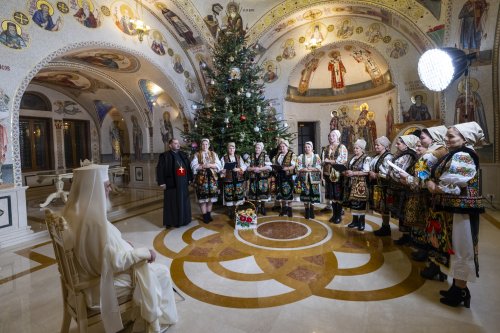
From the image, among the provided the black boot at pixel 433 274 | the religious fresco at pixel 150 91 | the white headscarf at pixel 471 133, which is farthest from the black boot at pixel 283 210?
the religious fresco at pixel 150 91

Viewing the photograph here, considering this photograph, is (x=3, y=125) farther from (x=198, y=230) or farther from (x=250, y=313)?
(x=250, y=313)

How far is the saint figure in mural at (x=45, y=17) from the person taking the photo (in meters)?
5.44

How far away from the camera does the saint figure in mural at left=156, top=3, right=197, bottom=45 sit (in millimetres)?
8145

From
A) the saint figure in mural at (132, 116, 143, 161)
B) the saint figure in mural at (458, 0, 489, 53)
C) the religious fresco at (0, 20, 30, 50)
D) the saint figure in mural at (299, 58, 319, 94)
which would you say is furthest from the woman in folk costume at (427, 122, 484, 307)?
the saint figure in mural at (132, 116, 143, 161)

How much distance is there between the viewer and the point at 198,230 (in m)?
5.56

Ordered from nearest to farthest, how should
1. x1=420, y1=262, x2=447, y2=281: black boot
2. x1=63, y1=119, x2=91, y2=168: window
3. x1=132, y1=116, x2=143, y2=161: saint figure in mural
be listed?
1. x1=420, y1=262, x2=447, y2=281: black boot
2. x1=132, y1=116, x2=143, y2=161: saint figure in mural
3. x1=63, y1=119, x2=91, y2=168: window

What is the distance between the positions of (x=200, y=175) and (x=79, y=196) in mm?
4066

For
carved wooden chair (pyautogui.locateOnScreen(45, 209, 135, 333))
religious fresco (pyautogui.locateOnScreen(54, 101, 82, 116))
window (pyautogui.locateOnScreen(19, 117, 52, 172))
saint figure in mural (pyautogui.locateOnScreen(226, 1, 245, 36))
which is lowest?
carved wooden chair (pyautogui.locateOnScreen(45, 209, 135, 333))

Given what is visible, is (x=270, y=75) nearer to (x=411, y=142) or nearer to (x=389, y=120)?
Answer: (x=389, y=120)

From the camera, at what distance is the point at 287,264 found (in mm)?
3830

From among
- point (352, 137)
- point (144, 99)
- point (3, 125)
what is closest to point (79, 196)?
point (3, 125)

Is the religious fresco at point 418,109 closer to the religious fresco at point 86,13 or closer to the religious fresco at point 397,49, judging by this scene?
the religious fresco at point 397,49

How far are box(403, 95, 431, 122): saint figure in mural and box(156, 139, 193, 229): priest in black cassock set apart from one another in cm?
785

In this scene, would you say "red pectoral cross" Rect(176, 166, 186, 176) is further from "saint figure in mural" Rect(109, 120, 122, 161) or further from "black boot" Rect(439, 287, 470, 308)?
"saint figure in mural" Rect(109, 120, 122, 161)
